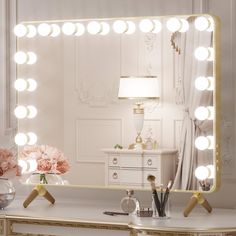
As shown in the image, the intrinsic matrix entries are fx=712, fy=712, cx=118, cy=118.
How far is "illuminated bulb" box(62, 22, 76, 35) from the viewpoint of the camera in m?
3.91

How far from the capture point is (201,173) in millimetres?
3625

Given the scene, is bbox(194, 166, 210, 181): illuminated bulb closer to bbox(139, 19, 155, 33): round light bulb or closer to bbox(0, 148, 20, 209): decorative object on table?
bbox(139, 19, 155, 33): round light bulb

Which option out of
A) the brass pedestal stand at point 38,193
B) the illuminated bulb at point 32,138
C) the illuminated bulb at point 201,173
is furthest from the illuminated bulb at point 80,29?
the illuminated bulb at point 201,173

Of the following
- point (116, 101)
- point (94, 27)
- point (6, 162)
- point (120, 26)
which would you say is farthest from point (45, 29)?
point (6, 162)

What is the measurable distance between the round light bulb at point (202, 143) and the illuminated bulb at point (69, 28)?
36.1 inches

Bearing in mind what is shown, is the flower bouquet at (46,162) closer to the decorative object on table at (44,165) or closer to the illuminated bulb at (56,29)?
the decorative object on table at (44,165)

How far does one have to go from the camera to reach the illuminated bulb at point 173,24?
370 cm

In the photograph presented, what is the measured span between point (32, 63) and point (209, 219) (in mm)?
1372

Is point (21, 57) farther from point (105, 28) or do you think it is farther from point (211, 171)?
point (211, 171)

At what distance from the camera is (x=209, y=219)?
3395 mm

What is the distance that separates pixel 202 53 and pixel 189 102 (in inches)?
10.3

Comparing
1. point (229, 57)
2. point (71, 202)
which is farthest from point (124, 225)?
point (229, 57)

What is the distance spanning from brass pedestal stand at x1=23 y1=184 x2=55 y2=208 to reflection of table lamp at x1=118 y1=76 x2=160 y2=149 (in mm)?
551

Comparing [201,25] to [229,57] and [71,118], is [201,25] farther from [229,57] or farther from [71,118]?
[71,118]
